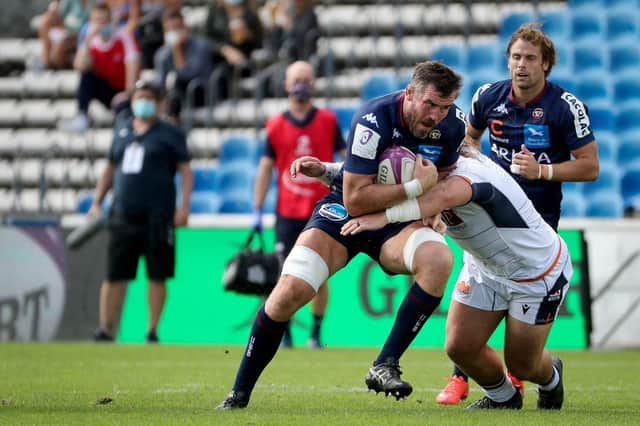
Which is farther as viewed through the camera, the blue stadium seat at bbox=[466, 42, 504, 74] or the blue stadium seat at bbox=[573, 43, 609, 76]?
the blue stadium seat at bbox=[466, 42, 504, 74]

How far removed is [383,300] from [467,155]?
19.9 feet

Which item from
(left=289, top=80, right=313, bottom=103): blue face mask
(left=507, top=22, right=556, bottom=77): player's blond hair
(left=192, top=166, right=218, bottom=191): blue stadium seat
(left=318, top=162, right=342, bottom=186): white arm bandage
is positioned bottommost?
(left=192, top=166, right=218, bottom=191): blue stadium seat

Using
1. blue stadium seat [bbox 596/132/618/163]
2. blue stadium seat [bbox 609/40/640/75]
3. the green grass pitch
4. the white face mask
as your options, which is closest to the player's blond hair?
the green grass pitch

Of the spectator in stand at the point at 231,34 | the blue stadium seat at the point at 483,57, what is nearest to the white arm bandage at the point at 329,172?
the blue stadium seat at the point at 483,57

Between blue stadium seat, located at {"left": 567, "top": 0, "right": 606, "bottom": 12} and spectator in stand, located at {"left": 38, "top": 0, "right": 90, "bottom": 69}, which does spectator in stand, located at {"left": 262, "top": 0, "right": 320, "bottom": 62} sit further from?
spectator in stand, located at {"left": 38, "top": 0, "right": 90, "bottom": 69}

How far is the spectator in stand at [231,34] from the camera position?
17.0 meters

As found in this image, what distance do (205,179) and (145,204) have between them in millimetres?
3503

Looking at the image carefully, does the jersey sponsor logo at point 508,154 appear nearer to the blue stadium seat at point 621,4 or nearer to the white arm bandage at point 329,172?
the white arm bandage at point 329,172

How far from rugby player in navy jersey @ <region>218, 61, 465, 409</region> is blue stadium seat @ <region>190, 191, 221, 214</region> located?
8.68 m

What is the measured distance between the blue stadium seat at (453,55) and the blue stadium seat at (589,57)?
4.66ft

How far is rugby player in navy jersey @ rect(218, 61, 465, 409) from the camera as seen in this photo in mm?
6012

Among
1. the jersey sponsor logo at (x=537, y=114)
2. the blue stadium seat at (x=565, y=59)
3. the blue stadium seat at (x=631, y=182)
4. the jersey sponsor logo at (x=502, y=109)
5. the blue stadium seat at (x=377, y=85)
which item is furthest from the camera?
the blue stadium seat at (x=377, y=85)

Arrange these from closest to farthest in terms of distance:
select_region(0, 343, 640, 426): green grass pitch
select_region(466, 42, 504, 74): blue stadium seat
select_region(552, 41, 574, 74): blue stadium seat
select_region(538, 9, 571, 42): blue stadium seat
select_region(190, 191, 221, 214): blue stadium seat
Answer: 1. select_region(0, 343, 640, 426): green grass pitch
2. select_region(190, 191, 221, 214): blue stadium seat
3. select_region(552, 41, 574, 74): blue stadium seat
4. select_region(466, 42, 504, 74): blue stadium seat
5. select_region(538, 9, 571, 42): blue stadium seat

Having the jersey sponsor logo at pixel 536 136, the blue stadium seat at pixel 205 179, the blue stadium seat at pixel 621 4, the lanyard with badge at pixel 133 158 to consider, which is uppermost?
the blue stadium seat at pixel 621 4
